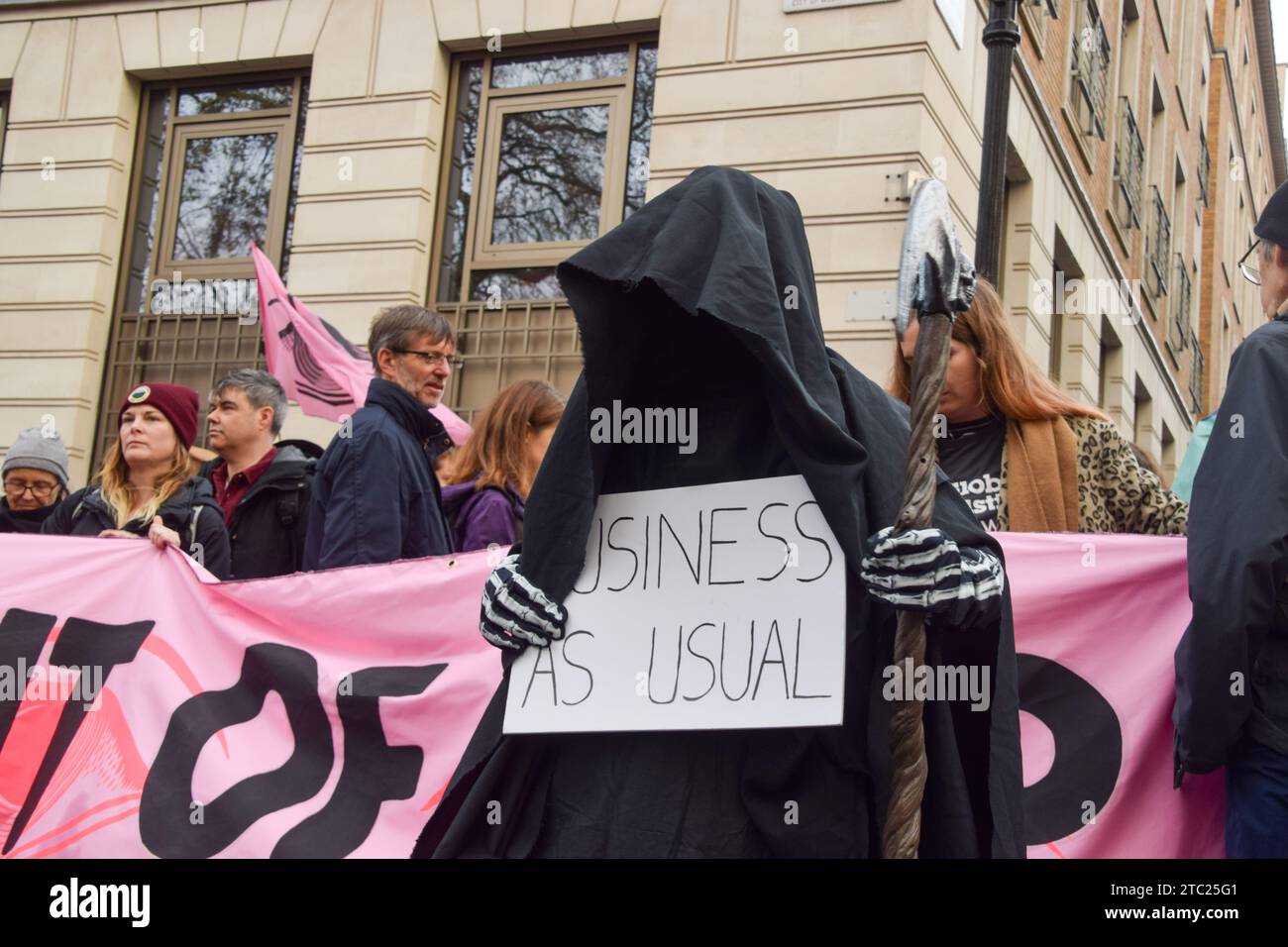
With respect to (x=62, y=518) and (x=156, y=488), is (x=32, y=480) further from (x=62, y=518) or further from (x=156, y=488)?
(x=156, y=488)

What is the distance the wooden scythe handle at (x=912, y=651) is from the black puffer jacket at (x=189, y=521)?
130 inches

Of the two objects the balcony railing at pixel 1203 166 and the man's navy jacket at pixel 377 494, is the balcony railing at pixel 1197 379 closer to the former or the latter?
the balcony railing at pixel 1203 166

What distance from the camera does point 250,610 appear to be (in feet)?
14.9

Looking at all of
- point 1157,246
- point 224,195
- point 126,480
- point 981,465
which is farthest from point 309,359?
point 1157,246

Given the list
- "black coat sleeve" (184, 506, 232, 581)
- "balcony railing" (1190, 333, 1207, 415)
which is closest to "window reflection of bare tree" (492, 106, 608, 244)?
"black coat sleeve" (184, 506, 232, 581)

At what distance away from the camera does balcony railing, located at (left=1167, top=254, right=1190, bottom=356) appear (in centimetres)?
2561

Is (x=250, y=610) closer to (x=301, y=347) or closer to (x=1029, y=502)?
(x=1029, y=502)

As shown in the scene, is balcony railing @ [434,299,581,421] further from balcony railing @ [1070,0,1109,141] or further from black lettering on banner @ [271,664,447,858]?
balcony railing @ [1070,0,1109,141]

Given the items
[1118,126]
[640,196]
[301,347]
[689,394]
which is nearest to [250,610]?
[689,394]

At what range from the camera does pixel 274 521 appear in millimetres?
5297

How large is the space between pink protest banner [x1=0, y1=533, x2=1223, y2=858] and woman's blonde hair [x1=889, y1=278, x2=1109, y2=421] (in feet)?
1.11

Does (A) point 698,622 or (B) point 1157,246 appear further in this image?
(B) point 1157,246

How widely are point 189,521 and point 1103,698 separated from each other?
3.14m

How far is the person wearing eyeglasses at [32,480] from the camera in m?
6.22
